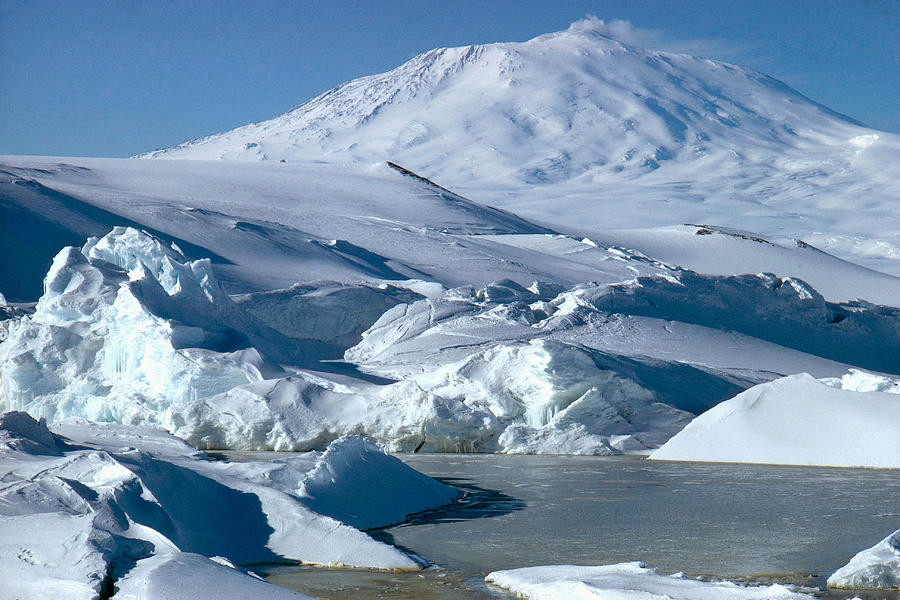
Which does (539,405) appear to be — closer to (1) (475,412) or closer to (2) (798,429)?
(1) (475,412)

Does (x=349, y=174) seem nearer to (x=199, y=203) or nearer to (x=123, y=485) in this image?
(x=199, y=203)

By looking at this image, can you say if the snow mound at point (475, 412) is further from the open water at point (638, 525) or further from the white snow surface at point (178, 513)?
the white snow surface at point (178, 513)

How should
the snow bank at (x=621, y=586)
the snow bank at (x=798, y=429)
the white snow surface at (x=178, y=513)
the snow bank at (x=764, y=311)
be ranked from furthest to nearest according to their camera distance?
the snow bank at (x=764, y=311) < the snow bank at (x=798, y=429) < the snow bank at (x=621, y=586) < the white snow surface at (x=178, y=513)

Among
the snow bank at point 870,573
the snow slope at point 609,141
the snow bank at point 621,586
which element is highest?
the snow slope at point 609,141

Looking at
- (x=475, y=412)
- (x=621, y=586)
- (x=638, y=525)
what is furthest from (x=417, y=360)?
(x=621, y=586)

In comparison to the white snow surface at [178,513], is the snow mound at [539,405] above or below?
above

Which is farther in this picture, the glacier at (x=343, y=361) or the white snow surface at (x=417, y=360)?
the white snow surface at (x=417, y=360)

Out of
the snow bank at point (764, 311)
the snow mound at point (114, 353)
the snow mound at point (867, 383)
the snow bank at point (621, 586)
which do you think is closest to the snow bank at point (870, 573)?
the snow bank at point (621, 586)
